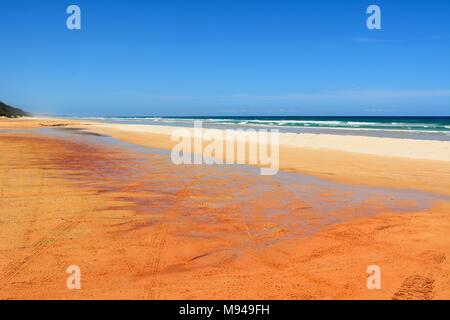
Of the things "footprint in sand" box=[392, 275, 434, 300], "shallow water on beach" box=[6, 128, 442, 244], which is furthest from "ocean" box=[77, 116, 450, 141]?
"footprint in sand" box=[392, 275, 434, 300]

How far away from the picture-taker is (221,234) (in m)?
6.09

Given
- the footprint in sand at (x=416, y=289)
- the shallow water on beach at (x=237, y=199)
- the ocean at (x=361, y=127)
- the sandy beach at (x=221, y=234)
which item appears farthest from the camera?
the ocean at (x=361, y=127)

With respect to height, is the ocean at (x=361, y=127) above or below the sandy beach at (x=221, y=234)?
above

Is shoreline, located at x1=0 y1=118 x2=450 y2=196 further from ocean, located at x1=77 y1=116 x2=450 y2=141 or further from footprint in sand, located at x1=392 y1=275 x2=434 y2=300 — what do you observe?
ocean, located at x1=77 y1=116 x2=450 y2=141

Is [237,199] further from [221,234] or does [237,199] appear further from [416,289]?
[416,289]

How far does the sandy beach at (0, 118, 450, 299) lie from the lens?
430 centimetres

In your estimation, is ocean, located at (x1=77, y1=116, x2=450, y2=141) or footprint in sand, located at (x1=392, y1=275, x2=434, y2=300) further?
ocean, located at (x1=77, y1=116, x2=450, y2=141)

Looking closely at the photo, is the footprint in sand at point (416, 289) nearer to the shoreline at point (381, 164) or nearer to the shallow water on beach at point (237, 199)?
the shallow water on beach at point (237, 199)

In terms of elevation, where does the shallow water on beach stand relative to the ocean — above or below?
below

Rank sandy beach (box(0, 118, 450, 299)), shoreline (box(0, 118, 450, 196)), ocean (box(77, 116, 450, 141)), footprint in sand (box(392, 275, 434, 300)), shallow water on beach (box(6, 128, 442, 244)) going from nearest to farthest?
1. footprint in sand (box(392, 275, 434, 300))
2. sandy beach (box(0, 118, 450, 299))
3. shallow water on beach (box(6, 128, 442, 244))
4. shoreline (box(0, 118, 450, 196))
5. ocean (box(77, 116, 450, 141))

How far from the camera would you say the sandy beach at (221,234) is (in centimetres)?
430

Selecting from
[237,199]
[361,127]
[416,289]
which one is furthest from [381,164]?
[361,127]

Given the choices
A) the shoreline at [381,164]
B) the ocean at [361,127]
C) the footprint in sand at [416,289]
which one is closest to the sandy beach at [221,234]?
the footprint in sand at [416,289]

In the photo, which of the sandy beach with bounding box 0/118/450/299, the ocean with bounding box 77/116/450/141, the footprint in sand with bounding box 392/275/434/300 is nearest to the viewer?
the footprint in sand with bounding box 392/275/434/300
